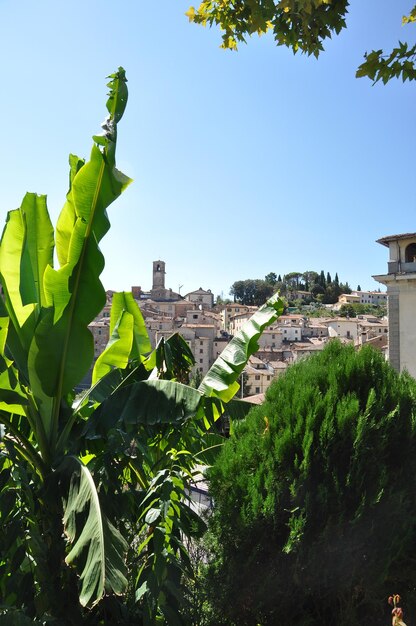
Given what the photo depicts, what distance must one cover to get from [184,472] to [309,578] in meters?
1.14

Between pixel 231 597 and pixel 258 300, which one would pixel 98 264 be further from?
pixel 258 300

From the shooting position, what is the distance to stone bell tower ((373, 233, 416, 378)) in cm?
1912

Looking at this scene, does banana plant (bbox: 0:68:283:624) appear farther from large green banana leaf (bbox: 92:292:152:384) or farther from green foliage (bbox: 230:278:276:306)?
green foliage (bbox: 230:278:276:306)

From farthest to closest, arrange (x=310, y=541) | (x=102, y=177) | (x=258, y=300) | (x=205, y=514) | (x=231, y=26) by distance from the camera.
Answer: (x=258, y=300), (x=231, y=26), (x=102, y=177), (x=205, y=514), (x=310, y=541)

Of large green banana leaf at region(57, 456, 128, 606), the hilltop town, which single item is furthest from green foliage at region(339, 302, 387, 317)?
large green banana leaf at region(57, 456, 128, 606)

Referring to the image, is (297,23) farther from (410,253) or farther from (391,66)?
(410,253)

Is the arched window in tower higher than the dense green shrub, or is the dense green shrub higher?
the arched window in tower

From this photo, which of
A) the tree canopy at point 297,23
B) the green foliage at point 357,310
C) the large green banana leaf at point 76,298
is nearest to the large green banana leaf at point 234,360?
the large green banana leaf at point 76,298

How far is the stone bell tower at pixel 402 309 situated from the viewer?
1912cm

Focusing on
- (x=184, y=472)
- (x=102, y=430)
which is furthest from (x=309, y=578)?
(x=102, y=430)

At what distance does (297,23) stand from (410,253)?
17.5 m

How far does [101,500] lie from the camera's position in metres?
3.54

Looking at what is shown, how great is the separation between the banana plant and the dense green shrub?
384 mm

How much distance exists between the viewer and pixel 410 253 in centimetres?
2008
